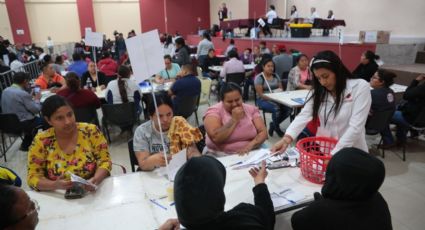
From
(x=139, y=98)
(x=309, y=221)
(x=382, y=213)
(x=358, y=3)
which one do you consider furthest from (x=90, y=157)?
(x=358, y=3)

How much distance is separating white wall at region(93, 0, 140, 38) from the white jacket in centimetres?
1662

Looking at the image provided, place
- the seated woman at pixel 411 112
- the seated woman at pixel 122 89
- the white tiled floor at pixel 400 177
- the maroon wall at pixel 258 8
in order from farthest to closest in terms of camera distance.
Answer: the maroon wall at pixel 258 8 → the seated woman at pixel 122 89 → the seated woman at pixel 411 112 → the white tiled floor at pixel 400 177

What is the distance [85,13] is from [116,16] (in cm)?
169

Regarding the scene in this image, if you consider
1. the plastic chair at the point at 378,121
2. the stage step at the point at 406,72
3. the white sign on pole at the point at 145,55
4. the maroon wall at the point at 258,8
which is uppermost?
the maroon wall at the point at 258,8

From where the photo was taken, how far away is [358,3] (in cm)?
1107

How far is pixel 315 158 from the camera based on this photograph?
1750 mm

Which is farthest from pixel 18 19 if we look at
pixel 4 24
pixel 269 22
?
pixel 269 22

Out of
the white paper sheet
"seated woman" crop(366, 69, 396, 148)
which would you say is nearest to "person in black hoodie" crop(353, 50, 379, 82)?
"seated woman" crop(366, 69, 396, 148)

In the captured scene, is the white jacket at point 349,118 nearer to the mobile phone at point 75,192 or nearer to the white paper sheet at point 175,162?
the white paper sheet at point 175,162

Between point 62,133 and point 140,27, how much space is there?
1704 cm

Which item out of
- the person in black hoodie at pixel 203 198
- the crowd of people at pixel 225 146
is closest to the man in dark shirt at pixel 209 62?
the crowd of people at pixel 225 146

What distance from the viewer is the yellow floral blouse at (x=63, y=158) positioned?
74.2 inches

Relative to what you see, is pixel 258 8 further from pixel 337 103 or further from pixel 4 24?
pixel 337 103

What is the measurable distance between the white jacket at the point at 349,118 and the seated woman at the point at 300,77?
2860 mm
